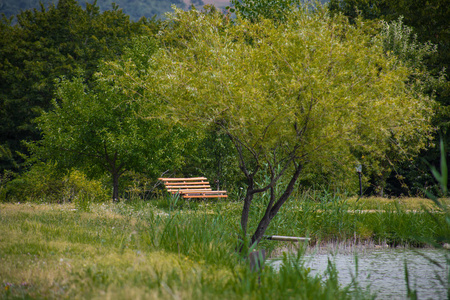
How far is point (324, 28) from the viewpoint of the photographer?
5.95 metres

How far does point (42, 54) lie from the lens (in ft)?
81.9

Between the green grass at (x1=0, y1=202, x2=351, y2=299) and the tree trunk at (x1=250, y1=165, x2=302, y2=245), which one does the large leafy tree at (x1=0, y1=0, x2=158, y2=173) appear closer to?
the tree trunk at (x1=250, y1=165, x2=302, y2=245)

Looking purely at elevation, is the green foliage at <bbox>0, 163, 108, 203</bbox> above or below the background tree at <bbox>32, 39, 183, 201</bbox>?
below

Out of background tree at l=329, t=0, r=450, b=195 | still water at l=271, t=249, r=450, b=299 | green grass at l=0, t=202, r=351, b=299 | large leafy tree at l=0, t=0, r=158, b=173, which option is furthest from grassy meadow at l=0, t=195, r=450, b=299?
large leafy tree at l=0, t=0, r=158, b=173

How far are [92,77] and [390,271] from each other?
684 inches

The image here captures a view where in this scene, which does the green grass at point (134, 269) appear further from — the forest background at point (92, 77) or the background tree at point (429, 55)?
the background tree at point (429, 55)

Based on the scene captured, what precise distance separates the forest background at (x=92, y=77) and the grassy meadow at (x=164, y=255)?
304 inches

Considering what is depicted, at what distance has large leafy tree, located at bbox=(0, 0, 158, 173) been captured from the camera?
2419cm

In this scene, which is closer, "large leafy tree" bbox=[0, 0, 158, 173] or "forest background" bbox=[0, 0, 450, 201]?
"forest background" bbox=[0, 0, 450, 201]

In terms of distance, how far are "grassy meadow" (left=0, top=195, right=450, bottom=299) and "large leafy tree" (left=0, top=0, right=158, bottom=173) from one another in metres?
18.3

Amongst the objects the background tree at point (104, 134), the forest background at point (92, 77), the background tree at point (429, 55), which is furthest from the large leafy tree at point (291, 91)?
the background tree at point (429, 55)

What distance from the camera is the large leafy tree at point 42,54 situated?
24188mm

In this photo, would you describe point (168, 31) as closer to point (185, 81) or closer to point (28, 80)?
point (185, 81)

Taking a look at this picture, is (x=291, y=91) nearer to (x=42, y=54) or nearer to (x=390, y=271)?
(x=390, y=271)
